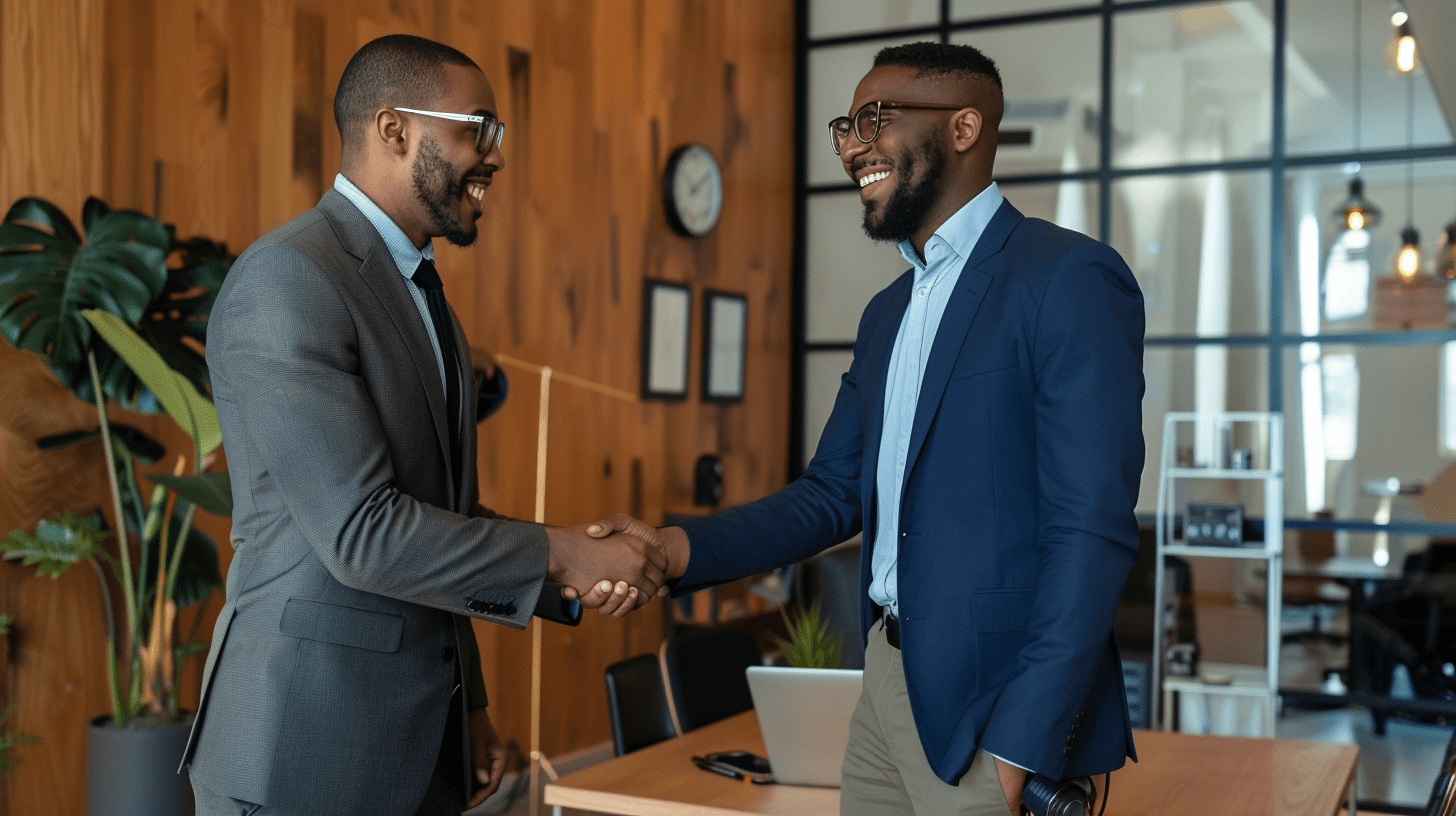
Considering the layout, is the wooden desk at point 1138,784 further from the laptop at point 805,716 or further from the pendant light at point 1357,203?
the pendant light at point 1357,203

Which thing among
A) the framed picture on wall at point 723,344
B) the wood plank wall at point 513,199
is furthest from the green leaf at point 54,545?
the framed picture on wall at point 723,344

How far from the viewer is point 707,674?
3.17 metres

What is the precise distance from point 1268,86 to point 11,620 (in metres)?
5.61

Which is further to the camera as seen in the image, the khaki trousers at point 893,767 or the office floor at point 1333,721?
the office floor at point 1333,721

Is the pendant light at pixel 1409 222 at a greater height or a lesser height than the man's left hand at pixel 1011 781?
greater

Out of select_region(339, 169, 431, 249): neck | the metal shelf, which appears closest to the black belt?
select_region(339, 169, 431, 249): neck

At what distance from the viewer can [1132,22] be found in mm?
6523

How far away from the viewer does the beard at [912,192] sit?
193cm

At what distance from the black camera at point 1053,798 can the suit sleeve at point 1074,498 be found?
0.02 m

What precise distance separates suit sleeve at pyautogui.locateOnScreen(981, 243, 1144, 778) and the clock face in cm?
441

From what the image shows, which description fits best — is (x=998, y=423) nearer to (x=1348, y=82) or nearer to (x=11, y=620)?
(x=11, y=620)

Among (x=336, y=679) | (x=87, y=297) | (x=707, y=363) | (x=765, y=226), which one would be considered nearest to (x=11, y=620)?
(x=87, y=297)

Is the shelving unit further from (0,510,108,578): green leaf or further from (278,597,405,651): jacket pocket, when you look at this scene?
(278,597,405,651): jacket pocket

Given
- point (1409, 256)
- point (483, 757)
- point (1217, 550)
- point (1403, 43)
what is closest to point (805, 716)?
point (483, 757)
